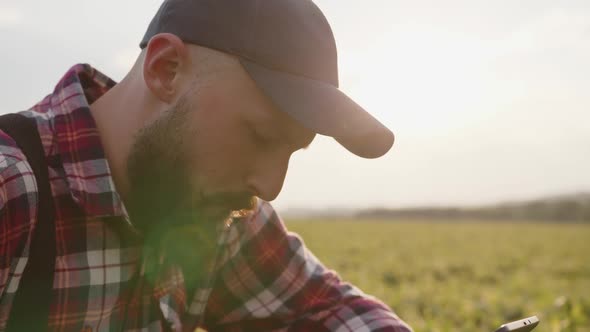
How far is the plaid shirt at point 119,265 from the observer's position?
1269 millimetres

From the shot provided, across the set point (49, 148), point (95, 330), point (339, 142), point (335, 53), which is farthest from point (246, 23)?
point (95, 330)

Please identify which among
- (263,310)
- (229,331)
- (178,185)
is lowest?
(229,331)

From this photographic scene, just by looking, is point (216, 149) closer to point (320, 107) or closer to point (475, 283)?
point (320, 107)

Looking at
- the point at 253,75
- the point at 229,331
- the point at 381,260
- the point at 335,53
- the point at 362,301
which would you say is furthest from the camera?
the point at 381,260

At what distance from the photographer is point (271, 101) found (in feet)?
4.49

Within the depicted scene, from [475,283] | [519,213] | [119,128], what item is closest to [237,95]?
[119,128]

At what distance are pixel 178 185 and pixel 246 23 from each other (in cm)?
47

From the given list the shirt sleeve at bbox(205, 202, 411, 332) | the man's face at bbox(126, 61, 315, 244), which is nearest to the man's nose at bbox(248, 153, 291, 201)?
the man's face at bbox(126, 61, 315, 244)

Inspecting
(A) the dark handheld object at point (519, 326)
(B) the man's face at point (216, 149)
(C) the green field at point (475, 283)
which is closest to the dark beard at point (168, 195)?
(B) the man's face at point (216, 149)

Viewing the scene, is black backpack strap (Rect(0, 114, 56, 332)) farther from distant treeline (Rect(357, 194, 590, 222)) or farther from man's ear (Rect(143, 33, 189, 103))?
distant treeline (Rect(357, 194, 590, 222))

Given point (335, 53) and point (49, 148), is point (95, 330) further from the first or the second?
point (335, 53)

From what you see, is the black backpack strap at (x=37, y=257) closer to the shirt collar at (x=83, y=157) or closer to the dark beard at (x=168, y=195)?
the shirt collar at (x=83, y=157)

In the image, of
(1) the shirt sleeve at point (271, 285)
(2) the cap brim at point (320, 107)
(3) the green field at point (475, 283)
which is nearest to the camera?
(2) the cap brim at point (320, 107)

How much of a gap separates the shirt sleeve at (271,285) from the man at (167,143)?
26 cm
